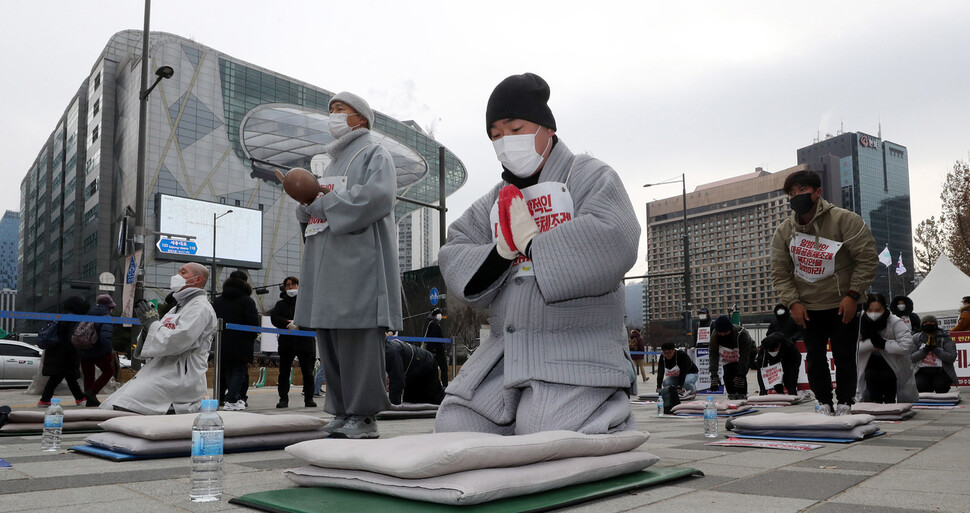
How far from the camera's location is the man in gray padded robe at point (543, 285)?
300 centimetres

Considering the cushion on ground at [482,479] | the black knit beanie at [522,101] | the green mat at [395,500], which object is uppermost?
the black knit beanie at [522,101]

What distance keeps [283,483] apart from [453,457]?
3.04 feet

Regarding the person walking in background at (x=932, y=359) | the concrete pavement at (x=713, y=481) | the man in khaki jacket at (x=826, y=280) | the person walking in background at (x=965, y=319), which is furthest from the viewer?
the person walking in background at (x=965, y=319)

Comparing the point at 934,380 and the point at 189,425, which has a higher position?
the point at 189,425

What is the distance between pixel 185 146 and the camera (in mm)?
63062

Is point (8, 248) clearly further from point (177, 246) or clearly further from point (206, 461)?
point (206, 461)

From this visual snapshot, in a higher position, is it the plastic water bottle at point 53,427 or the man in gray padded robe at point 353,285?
the man in gray padded robe at point 353,285

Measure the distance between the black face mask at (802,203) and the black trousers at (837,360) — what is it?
80cm

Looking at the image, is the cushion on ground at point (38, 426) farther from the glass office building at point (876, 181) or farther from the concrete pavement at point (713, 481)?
the glass office building at point (876, 181)

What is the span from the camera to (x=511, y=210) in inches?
125

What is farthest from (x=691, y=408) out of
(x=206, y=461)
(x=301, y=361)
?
(x=206, y=461)

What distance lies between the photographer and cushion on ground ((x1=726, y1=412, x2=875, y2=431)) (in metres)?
4.17

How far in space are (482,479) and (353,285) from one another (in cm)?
226

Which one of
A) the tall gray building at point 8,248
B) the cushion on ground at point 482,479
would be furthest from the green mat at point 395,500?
the tall gray building at point 8,248
